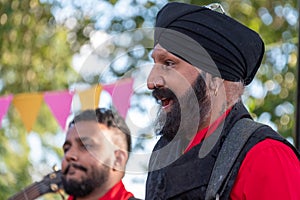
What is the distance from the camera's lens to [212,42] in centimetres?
278

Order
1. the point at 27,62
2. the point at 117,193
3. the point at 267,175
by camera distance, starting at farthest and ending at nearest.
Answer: the point at 27,62 < the point at 117,193 < the point at 267,175

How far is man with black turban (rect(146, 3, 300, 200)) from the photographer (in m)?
2.56

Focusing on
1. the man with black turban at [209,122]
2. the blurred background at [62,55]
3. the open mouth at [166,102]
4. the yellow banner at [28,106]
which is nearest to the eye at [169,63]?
the man with black turban at [209,122]

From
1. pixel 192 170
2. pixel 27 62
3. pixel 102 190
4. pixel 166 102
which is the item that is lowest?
pixel 27 62

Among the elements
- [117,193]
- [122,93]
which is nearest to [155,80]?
[117,193]

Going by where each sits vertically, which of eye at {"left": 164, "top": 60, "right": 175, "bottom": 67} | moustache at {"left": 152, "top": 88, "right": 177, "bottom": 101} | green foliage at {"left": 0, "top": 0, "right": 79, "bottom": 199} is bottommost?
green foliage at {"left": 0, "top": 0, "right": 79, "bottom": 199}

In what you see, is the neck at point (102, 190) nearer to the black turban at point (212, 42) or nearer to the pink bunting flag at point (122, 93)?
the pink bunting flag at point (122, 93)

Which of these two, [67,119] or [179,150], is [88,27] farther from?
[179,150]

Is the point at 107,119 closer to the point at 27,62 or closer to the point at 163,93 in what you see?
the point at 163,93

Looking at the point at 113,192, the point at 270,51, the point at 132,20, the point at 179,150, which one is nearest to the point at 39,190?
the point at 113,192

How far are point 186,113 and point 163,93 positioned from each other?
0.13m

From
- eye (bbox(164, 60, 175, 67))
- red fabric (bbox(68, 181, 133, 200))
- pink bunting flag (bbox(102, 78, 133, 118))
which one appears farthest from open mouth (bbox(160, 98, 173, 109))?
pink bunting flag (bbox(102, 78, 133, 118))

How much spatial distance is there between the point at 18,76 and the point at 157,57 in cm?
640

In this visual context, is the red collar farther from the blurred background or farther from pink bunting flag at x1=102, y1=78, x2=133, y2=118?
the blurred background
